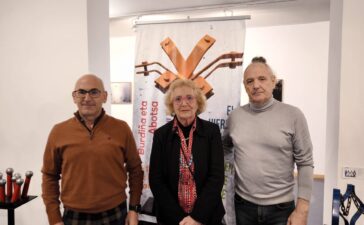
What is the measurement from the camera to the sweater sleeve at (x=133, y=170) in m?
1.77

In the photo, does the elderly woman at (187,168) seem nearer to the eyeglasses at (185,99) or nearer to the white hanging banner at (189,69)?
the eyeglasses at (185,99)

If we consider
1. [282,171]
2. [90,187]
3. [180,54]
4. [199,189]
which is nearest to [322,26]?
[180,54]

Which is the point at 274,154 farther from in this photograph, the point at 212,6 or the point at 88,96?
the point at 212,6

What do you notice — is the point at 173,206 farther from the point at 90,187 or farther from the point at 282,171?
the point at 282,171

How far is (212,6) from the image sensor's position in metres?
2.89

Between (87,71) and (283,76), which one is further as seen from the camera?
(283,76)

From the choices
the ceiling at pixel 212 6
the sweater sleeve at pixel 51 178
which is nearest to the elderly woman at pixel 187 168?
Result: the sweater sleeve at pixel 51 178

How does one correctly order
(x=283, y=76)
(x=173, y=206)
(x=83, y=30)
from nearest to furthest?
(x=173, y=206) → (x=83, y=30) → (x=283, y=76)

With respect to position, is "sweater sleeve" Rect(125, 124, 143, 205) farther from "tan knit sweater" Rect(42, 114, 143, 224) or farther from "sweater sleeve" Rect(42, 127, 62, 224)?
"sweater sleeve" Rect(42, 127, 62, 224)

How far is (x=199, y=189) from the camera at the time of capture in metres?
1.62

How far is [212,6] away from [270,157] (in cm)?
177

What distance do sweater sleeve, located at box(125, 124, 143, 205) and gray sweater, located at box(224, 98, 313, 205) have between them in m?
0.61

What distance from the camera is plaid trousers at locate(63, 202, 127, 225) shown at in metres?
1.67

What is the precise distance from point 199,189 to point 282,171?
471 millimetres
